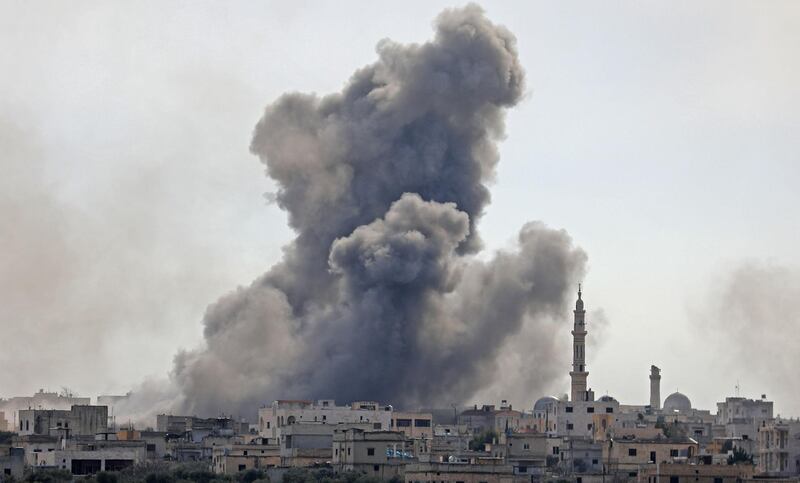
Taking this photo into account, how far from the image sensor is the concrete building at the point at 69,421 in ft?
347

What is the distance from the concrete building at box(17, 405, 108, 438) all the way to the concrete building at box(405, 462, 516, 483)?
30058 millimetres

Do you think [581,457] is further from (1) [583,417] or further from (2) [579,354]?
(2) [579,354]

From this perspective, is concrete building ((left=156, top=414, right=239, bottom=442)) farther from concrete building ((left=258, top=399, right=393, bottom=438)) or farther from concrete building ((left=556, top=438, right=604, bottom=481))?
concrete building ((left=556, top=438, right=604, bottom=481))

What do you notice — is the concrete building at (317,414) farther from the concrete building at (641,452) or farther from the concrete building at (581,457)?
the concrete building at (641,452)

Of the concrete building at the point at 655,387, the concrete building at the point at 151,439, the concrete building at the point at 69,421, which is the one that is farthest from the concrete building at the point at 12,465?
the concrete building at the point at 655,387

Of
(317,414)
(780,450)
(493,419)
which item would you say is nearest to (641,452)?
(780,450)

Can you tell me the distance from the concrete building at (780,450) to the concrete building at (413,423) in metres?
22.1

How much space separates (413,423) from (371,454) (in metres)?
24.9

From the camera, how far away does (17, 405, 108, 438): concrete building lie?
106 metres

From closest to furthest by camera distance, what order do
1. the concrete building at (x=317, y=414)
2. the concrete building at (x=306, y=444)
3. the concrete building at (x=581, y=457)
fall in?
1. the concrete building at (x=306, y=444)
2. the concrete building at (x=581, y=457)
3. the concrete building at (x=317, y=414)

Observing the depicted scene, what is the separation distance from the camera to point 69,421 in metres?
107

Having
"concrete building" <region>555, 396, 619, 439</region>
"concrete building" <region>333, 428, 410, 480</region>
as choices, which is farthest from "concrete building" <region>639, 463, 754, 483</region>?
"concrete building" <region>555, 396, 619, 439</region>

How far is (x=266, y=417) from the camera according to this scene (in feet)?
346

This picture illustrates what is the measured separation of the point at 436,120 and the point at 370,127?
141 inches
